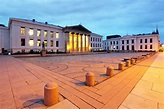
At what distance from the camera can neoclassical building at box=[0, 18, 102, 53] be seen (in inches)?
1164

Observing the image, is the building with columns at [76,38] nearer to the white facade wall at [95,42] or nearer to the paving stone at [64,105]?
the white facade wall at [95,42]

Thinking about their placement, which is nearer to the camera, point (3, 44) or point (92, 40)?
point (3, 44)

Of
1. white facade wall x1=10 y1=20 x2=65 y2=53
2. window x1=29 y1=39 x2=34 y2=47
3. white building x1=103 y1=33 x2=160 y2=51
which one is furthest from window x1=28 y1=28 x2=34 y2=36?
white building x1=103 y1=33 x2=160 y2=51

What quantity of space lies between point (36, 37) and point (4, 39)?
12.8 metres

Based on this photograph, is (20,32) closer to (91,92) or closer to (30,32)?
(30,32)

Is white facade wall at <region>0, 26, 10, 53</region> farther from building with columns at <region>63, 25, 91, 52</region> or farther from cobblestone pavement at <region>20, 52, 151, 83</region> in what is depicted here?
cobblestone pavement at <region>20, 52, 151, 83</region>

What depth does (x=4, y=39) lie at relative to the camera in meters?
34.9

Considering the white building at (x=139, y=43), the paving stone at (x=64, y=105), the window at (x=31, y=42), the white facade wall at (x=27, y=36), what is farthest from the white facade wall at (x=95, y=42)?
the paving stone at (x=64, y=105)

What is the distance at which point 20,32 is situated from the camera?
30.1 metres

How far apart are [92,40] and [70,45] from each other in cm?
1892

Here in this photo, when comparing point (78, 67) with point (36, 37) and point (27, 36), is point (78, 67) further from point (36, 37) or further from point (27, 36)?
point (36, 37)

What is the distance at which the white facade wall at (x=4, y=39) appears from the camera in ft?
113

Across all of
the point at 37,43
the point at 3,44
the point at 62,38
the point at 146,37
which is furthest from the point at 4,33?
the point at 146,37

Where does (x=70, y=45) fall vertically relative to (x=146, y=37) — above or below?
below
